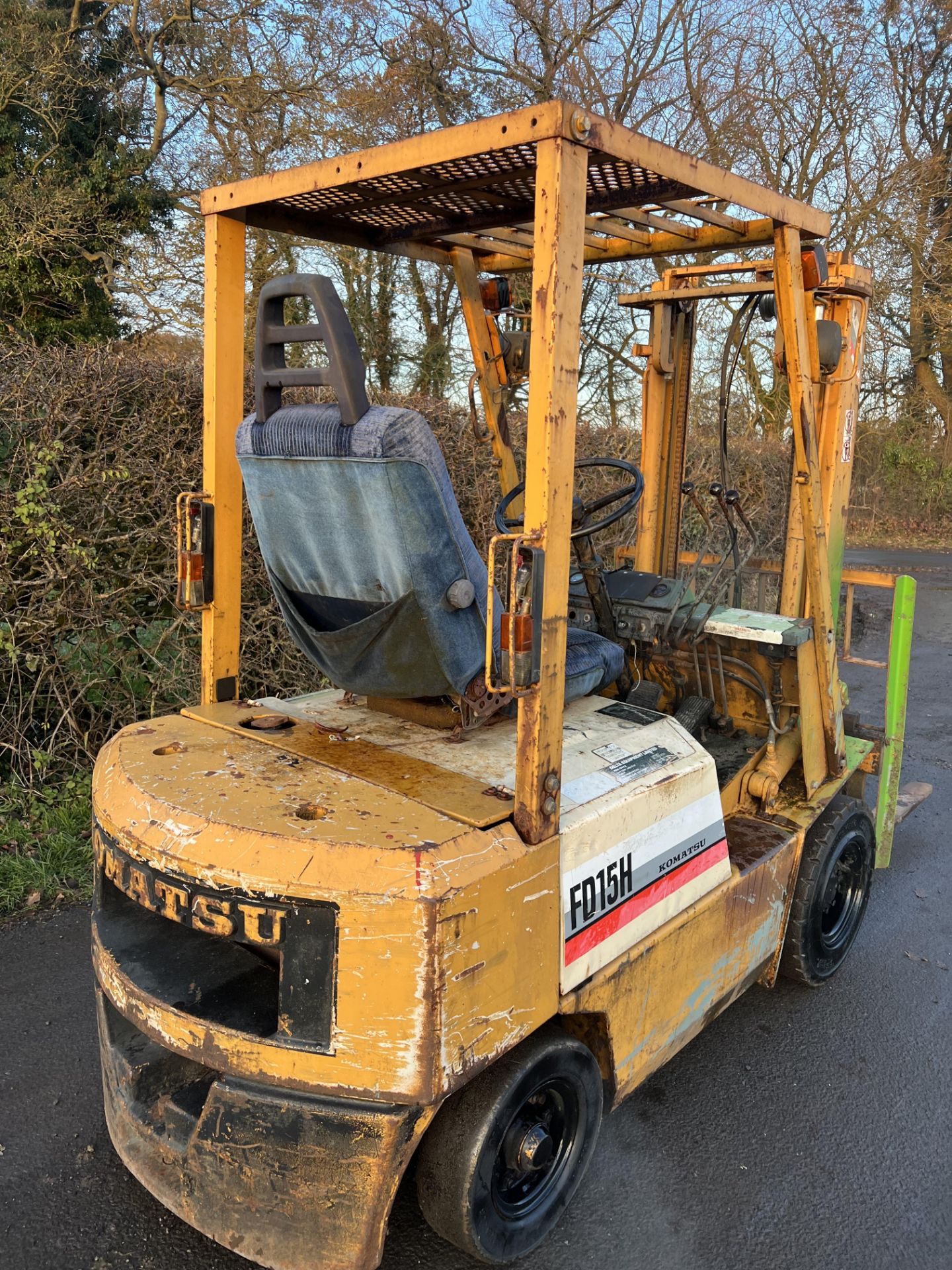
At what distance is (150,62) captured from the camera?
12.4 metres

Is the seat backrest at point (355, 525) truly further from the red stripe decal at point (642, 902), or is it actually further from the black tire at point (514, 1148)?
the black tire at point (514, 1148)

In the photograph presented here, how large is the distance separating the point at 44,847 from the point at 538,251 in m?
3.73

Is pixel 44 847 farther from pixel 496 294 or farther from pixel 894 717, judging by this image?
pixel 894 717

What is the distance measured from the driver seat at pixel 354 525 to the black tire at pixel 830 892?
1728mm

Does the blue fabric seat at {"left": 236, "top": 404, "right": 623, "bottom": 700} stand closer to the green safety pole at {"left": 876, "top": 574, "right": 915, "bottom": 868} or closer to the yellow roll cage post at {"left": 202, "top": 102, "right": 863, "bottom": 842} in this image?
the yellow roll cage post at {"left": 202, "top": 102, "right": 863, "bottom": 842}

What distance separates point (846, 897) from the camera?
3.76 metres

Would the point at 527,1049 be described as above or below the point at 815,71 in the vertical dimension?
below

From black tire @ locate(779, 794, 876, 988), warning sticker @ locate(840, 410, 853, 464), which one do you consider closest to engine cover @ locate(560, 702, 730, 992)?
black tire @ locate(779, 794, 876, 988)

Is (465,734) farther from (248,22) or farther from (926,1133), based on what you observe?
(248,22)

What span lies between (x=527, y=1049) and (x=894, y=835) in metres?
3.49

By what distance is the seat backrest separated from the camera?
2.14 meters

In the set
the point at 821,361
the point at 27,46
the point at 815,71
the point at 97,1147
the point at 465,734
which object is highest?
the point at 815,71

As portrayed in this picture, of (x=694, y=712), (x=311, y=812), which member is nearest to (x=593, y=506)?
(x=694, y=712)

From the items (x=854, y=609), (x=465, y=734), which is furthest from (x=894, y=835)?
(x=854, y=609)
